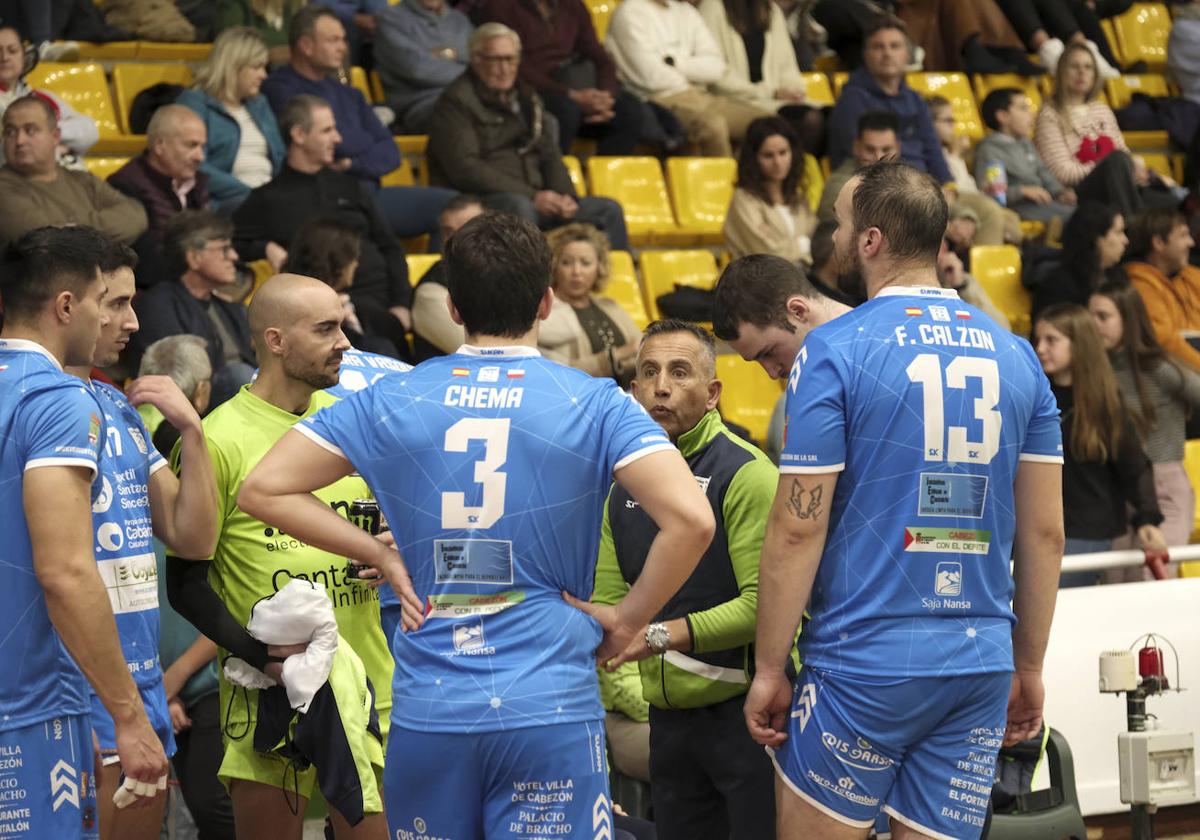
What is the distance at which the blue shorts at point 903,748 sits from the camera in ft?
11.9

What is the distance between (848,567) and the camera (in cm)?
367

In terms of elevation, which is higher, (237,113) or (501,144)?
(237,113)

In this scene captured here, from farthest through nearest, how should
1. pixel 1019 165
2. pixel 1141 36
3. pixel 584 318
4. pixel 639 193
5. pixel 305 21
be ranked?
pixel 1141 36, pixel 1019 165, pixel 639 193, pixel 305 21, pixel 584 318

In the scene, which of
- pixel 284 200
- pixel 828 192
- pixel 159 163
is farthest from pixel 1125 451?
pixel 159 163

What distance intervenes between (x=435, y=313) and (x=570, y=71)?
3.01m

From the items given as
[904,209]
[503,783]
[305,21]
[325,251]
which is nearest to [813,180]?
[305,21]

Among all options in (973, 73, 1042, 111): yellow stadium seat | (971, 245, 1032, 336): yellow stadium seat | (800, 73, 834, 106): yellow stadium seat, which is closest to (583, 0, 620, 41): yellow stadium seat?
(800, 73, 834, 106): yellow stadium seat

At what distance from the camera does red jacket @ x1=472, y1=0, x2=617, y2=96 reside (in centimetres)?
1026

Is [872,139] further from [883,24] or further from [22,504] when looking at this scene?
[22,504]

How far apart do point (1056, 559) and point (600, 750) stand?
119 centimetres

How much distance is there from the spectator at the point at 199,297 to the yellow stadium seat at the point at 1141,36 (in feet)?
30.8

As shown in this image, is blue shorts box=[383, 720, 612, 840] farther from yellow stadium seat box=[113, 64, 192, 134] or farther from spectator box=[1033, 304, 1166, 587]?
yellow stadium seat box=[113, 64, 192, 134]

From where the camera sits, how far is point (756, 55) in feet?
37.6

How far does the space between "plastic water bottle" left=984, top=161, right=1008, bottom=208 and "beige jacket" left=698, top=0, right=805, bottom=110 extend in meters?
1.42
